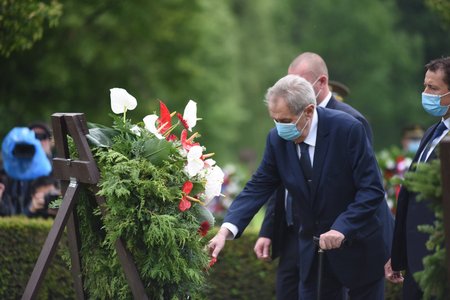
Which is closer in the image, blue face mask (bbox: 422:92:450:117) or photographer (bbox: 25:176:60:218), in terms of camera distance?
blue face mask (bbox: 422:92:450:117)

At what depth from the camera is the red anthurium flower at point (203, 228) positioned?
626 centimetres

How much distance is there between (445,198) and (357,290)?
202 centimetres

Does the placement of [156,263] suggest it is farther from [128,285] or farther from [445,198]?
[445,198]

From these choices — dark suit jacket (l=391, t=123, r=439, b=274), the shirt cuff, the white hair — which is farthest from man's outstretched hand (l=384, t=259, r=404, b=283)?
the white hair

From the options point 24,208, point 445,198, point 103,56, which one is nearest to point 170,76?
point 103,56

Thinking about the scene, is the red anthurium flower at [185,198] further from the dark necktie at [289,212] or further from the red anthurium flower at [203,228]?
the dark necktie at [289,212]

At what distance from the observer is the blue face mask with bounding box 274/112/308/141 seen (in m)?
6.13

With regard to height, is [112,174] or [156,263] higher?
[112,174]

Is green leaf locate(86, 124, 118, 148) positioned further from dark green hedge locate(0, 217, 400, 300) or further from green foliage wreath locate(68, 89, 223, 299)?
dark green hedge locate(0, 217, 400, 300)

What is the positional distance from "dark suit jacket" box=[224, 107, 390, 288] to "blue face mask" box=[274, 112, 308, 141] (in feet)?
0.64

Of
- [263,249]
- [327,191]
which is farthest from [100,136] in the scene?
[263,249]

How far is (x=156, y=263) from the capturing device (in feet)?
19.4

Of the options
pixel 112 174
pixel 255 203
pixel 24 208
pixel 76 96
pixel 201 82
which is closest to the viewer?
pixel 112 174

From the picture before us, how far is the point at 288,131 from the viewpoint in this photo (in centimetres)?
616
